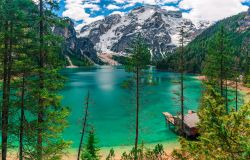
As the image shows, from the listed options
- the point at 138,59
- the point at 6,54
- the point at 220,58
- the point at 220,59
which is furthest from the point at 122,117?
the point at 6,54

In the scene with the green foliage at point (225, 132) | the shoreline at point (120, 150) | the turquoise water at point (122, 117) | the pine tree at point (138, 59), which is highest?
the pine tree at point (138, 59)

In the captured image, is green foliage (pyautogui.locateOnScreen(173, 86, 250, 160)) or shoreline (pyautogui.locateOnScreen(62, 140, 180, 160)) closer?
green foliage (pyautogui.locateOnScreen(173, 86, 250, 160))

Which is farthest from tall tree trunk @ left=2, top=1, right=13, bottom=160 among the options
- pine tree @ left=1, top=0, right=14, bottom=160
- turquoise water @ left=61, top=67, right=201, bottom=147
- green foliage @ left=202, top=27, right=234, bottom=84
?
green foliage @ left=202, top=27, right=234, bottom=84

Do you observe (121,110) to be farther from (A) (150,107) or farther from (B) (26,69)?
(B) (26,69)

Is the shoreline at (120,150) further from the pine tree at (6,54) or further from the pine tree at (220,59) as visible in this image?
the pine tree at (6,54)

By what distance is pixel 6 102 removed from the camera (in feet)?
63.5

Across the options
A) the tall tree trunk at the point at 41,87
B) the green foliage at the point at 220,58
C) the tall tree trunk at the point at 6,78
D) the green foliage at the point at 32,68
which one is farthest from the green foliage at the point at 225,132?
the green foliage at the point at 220,58

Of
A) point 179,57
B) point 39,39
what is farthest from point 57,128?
point 179,57

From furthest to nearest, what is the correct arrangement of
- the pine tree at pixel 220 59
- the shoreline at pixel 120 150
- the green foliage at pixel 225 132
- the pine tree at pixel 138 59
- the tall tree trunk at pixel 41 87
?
the shoreline at pixel 120 150 → the pine tree at pixel 220 59 → the pine tree at pixel 138 59 → the tall tree trunk at pixel 41 87 → the green foliage at pixel 225 132

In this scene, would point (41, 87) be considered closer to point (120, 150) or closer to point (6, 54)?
point (6, 54)

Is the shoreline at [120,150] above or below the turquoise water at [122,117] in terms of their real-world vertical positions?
below

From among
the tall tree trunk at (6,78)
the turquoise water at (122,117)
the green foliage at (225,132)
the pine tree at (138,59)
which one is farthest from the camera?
the turquoise water at (122,117)

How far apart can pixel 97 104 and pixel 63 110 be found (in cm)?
6539

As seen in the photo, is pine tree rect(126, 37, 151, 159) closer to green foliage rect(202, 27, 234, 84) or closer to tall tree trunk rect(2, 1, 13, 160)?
green foliage rect(202, 27, 234, 84)
